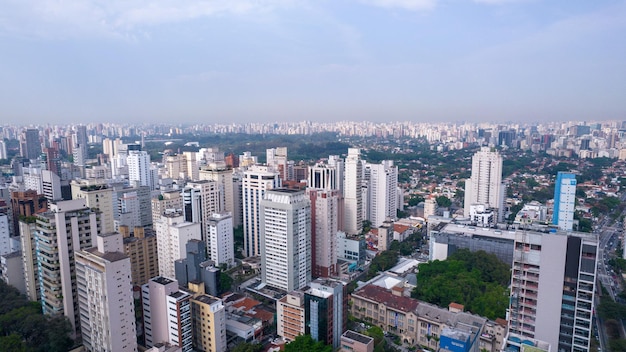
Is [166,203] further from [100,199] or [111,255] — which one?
[111,255]

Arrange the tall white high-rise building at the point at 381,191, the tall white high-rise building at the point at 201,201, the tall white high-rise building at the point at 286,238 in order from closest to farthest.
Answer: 1. the tall white high-rise building at the point at 286,238
2. the tall white high-rise building at the point at 201,201
3. the tall white high-rise building at the point at 381,191

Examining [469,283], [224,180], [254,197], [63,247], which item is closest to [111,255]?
[63,247]

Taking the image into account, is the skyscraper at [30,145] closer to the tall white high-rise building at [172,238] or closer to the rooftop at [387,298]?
the tall white high-rise building at [172,238]

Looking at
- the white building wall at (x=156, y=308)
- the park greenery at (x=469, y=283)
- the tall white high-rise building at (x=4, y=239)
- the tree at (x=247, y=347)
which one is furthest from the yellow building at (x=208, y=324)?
the tall white high-rise building at (x=4, y=239)

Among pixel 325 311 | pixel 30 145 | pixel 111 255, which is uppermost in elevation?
pixel 30 145

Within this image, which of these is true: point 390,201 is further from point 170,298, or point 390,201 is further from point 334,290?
point 170,298

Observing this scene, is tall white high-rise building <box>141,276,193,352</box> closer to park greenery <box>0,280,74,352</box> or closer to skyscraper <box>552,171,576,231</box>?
park greenery <box>0,280,74,352</box>
